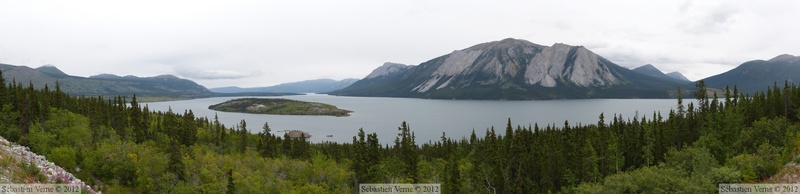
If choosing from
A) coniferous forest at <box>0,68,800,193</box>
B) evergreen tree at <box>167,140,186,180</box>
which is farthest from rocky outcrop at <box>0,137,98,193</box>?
evergreen tree at <box>167,140,186,180</box>

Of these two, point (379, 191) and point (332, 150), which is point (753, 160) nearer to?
point (379, 191)

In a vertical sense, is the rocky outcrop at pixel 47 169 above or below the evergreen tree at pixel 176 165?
above

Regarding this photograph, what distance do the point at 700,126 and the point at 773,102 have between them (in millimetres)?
17752

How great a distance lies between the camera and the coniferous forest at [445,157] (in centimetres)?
5897

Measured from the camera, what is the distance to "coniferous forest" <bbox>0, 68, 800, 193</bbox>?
193 ft

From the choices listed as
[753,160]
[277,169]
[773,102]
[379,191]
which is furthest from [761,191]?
[773,102]

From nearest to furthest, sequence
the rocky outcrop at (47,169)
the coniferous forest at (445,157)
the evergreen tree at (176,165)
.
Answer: the rocky outcrop at (47,169) < the coniferous forest at (445,157) < the evergreen tree at (176,165)

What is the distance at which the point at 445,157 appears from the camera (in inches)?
5271

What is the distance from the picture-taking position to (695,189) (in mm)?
48688

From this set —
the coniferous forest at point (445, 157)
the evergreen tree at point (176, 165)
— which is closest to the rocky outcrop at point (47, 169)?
the coniferous forest at point (445, 157)

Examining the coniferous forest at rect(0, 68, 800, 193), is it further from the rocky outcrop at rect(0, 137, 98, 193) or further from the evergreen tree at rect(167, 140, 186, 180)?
the rocky outcrop at rect(0, 137, 98, 193)

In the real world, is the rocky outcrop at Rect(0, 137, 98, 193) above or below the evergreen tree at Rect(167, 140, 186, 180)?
above

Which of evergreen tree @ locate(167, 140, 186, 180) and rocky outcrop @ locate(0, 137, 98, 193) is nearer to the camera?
rocky outcrop @ locate(0, 137, 98, 193)

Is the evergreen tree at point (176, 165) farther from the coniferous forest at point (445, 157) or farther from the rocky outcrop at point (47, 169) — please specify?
the rocky outcrop at point (47, 169)
